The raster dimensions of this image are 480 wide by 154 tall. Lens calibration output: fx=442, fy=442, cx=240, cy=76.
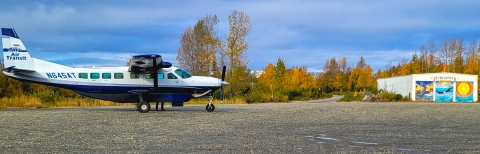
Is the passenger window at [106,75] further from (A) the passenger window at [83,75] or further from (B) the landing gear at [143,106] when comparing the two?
(B) the landing gear at [143,106]

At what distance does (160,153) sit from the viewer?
738cm

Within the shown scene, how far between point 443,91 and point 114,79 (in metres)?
35.0

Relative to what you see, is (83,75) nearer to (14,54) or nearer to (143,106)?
(14,54)

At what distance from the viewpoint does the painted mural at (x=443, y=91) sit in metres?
43.7

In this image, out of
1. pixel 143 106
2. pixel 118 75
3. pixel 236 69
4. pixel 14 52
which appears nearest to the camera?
pixel 143 106

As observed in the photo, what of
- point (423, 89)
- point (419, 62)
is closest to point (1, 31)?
point (423, 89)

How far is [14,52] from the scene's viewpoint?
2012cm

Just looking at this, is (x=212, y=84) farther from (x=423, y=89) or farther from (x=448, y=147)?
(x=423, y=89)

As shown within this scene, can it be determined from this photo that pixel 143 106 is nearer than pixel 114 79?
Yes

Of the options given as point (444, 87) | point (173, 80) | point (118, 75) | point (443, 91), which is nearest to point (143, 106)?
point (173, 80)

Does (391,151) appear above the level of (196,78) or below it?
below

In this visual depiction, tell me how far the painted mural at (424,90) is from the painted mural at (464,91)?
8.36 feet

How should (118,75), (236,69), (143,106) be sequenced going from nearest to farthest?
(143,106)
(118,75)
(236,69)

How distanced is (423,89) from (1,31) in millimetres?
37987
